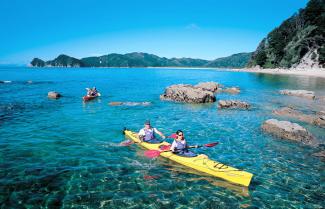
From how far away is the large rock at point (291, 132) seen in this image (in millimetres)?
20855

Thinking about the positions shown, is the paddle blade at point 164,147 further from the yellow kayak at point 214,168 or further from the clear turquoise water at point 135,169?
the clear turquoise water at point 135,169

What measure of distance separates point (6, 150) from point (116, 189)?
10.0 m

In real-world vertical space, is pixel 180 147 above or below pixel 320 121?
above

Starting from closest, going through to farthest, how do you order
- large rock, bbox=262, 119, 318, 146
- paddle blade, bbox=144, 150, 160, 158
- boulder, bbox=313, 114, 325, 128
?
paddle blade, bbox=144, 150, 160, 158, large rock, bbox=262, 119, 318, 146, boulder, bbox=313, 114, 325, 128

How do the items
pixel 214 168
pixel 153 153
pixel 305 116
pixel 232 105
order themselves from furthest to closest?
pixel 232 105 < pixel 305 116 < pixel 153 153 < pixel 214 168

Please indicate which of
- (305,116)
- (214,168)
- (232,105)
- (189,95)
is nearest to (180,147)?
(214,168)

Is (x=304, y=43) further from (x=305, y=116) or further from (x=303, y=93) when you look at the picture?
(x=305, y=116)

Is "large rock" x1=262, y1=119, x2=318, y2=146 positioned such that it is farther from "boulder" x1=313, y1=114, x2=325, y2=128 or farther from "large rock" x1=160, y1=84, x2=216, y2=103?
"large rock" x1=160, y1=84, x2=216, y2=103

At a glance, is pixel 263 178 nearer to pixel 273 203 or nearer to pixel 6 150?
pixel 273 203

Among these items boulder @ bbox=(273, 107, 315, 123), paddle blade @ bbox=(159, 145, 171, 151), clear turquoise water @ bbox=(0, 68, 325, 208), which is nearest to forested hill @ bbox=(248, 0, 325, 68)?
boulder @ bbox=(273, 107, 315, 123)

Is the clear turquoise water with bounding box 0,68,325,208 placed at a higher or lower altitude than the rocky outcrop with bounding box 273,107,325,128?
lower

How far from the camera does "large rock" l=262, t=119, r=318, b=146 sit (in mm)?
20855

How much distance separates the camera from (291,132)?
21.3 m

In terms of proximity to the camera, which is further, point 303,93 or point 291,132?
point 303,93
